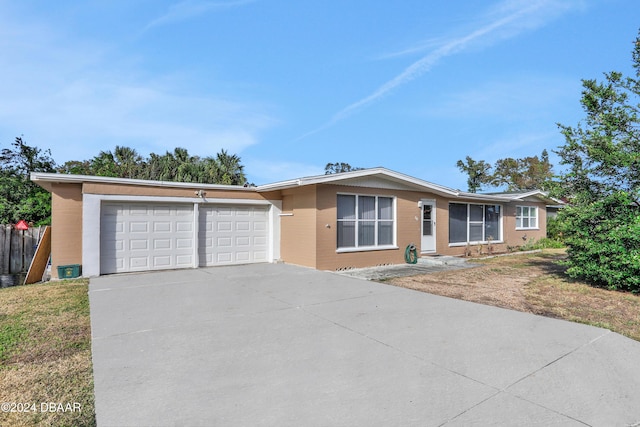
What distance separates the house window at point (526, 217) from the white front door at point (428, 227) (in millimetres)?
6983

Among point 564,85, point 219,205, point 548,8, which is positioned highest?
point 548,8

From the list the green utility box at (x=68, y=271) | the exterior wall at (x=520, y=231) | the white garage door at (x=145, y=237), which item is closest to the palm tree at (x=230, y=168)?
the white garage door at (x=145, y=237)

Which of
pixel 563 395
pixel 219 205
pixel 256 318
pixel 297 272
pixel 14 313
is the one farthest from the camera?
pixel 219 205

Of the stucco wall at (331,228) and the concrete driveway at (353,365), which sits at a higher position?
the stucco wall at (331,228)

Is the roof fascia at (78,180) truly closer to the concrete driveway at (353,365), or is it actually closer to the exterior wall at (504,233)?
the concrete driveway at (353,365)

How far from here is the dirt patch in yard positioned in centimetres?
539

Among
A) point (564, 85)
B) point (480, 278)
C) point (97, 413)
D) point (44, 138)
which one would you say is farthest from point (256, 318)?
point (44, 138)

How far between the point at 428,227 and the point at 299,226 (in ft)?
17.6

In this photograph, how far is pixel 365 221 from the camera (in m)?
11.1

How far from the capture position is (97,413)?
2580 millimetres

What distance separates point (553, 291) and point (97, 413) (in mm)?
8185

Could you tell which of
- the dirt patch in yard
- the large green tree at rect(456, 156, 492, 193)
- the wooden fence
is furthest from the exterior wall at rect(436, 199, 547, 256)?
the large green tree at rect(456, 156, 492, 193)

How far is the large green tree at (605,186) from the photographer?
23.9ft

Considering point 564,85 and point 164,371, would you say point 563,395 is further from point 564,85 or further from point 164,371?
point 564,85
